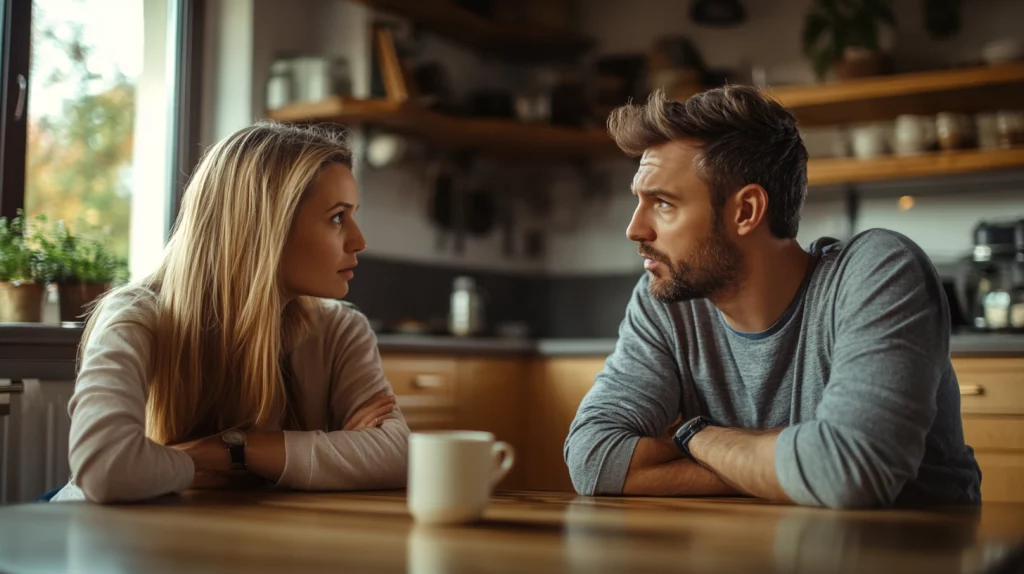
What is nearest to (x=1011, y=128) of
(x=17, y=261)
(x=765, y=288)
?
(x=765, y=288)

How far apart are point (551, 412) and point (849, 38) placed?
71.5 inches

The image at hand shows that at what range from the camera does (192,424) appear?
148 cm

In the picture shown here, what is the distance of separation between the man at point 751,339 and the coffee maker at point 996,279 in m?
1.88

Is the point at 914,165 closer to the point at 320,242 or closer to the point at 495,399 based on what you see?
the point at 495,399

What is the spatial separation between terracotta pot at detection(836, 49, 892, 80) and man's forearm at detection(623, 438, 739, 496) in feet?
8.64

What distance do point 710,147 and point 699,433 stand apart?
1.58 feet

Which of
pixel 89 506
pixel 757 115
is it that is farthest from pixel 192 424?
pixel 757 115

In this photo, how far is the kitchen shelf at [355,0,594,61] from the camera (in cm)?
395

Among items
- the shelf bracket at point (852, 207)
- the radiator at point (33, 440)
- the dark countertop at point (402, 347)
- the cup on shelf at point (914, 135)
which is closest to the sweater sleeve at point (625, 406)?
the dark countertop at point (402, 347)

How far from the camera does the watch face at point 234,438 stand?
1.38 meters

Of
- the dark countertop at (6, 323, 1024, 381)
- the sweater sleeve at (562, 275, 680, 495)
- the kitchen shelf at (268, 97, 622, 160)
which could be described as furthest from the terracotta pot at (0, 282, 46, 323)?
the sweater sleeve at (562, 275, 680, 495)

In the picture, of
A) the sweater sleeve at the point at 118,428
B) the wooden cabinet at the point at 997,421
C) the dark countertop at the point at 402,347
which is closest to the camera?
the sweater sleeve at the point at 118,428

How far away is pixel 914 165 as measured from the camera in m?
3.55

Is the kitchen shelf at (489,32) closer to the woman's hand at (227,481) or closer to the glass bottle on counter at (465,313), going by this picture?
the glass bottle on counter at (465,313)
